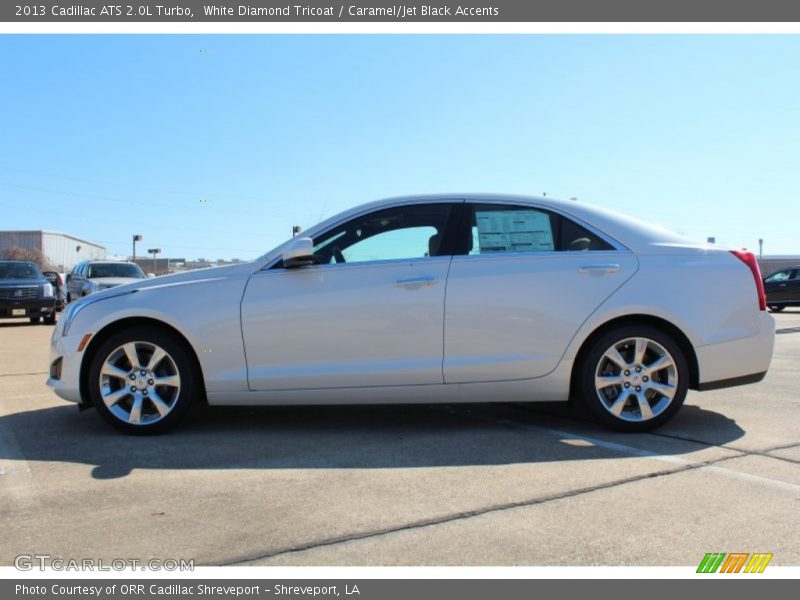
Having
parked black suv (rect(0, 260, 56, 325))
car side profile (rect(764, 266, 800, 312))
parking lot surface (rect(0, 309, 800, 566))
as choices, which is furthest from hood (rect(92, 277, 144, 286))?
car side profile (rect(764, 266, 800, 312))

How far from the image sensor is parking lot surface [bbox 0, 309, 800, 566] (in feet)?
9.37

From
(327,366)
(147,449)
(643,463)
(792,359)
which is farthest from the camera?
(792,359)

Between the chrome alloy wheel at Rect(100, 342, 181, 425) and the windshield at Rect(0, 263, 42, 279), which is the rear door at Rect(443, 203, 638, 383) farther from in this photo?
the windshield at Rect(0, 263, 42, 279)

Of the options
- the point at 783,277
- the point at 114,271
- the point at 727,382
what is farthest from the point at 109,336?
the point at 783,277

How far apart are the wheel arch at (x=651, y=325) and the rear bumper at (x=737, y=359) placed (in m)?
0.04

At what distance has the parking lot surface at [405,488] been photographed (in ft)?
9.37

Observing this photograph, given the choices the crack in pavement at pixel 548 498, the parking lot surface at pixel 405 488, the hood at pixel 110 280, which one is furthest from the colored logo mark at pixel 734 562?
the hood at pixel 110 280

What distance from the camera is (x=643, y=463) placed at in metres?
4.01

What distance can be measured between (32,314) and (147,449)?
50.7 ft

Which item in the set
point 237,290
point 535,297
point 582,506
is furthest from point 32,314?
point 582,506

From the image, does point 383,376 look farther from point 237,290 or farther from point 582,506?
point 582,506

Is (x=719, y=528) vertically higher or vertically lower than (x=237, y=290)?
lower

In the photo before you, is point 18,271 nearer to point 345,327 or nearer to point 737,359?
point 345,327
